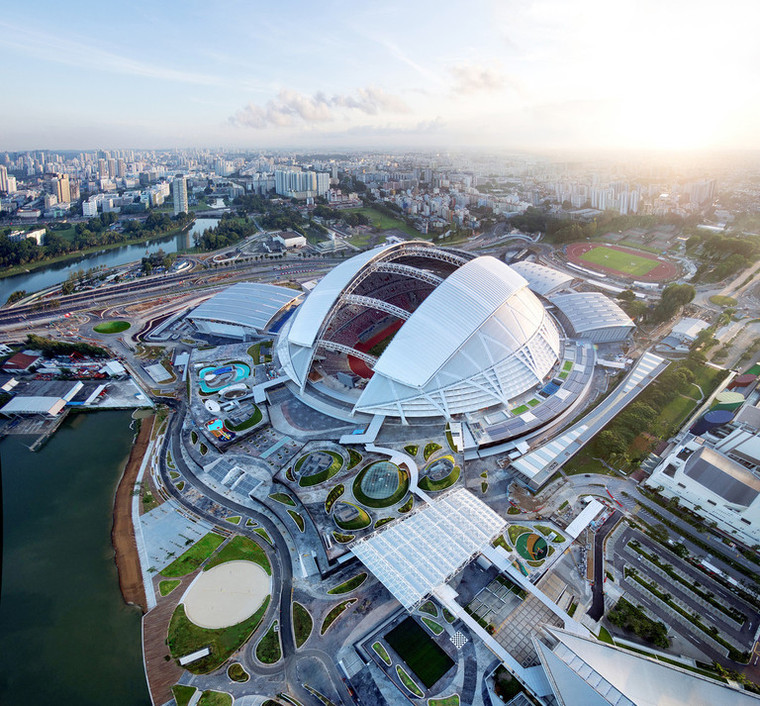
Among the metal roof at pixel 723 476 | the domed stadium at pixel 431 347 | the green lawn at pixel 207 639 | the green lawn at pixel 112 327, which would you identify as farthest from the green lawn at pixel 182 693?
the green lawn at pixel 112 327

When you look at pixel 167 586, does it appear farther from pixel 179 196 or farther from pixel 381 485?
pixel 179 196

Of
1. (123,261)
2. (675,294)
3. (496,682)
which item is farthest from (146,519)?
(123,261)

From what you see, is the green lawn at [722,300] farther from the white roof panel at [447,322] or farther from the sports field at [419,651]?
the sports field at [419,651]

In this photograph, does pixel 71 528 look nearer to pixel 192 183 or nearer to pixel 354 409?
pixel 354 409

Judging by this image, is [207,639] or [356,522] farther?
[356,522]

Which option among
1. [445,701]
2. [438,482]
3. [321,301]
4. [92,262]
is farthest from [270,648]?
[92,262]
